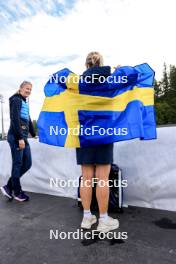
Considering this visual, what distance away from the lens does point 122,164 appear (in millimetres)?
3906

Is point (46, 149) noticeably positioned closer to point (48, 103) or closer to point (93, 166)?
point (48, 103)

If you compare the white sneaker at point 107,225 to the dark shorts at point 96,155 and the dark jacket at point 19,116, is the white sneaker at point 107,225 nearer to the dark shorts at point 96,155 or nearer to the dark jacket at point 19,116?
the dark shorts at point 96,155

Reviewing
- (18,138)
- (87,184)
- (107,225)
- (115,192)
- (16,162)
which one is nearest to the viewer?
(107,225)

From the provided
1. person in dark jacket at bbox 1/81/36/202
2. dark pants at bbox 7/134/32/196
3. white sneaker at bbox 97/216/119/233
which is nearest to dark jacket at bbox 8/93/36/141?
person in dark jacket at bbox 1/81/36/202

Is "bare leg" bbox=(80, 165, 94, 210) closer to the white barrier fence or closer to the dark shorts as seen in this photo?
the dark shorts

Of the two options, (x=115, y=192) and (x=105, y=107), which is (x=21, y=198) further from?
(x=105, y=107)

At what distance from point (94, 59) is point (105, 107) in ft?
1.67

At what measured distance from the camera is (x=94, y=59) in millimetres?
3125

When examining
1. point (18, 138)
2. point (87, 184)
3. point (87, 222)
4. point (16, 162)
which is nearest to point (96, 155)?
point (87, 184)

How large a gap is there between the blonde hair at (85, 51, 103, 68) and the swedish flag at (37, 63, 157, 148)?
18 centimetres

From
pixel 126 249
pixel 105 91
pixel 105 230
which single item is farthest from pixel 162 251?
pixel 105 91

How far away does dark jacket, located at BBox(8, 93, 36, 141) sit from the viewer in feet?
13.9

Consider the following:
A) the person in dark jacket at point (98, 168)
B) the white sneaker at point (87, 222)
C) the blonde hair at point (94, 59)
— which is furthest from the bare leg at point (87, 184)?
the blonde hair at point (94, 59)

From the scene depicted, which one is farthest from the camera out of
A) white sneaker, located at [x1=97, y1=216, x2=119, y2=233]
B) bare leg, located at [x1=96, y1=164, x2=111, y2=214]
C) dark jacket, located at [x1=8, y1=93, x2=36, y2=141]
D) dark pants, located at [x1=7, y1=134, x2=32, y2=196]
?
dark pants, located at [x1=7, y1=134, x2=32, y2=196]
